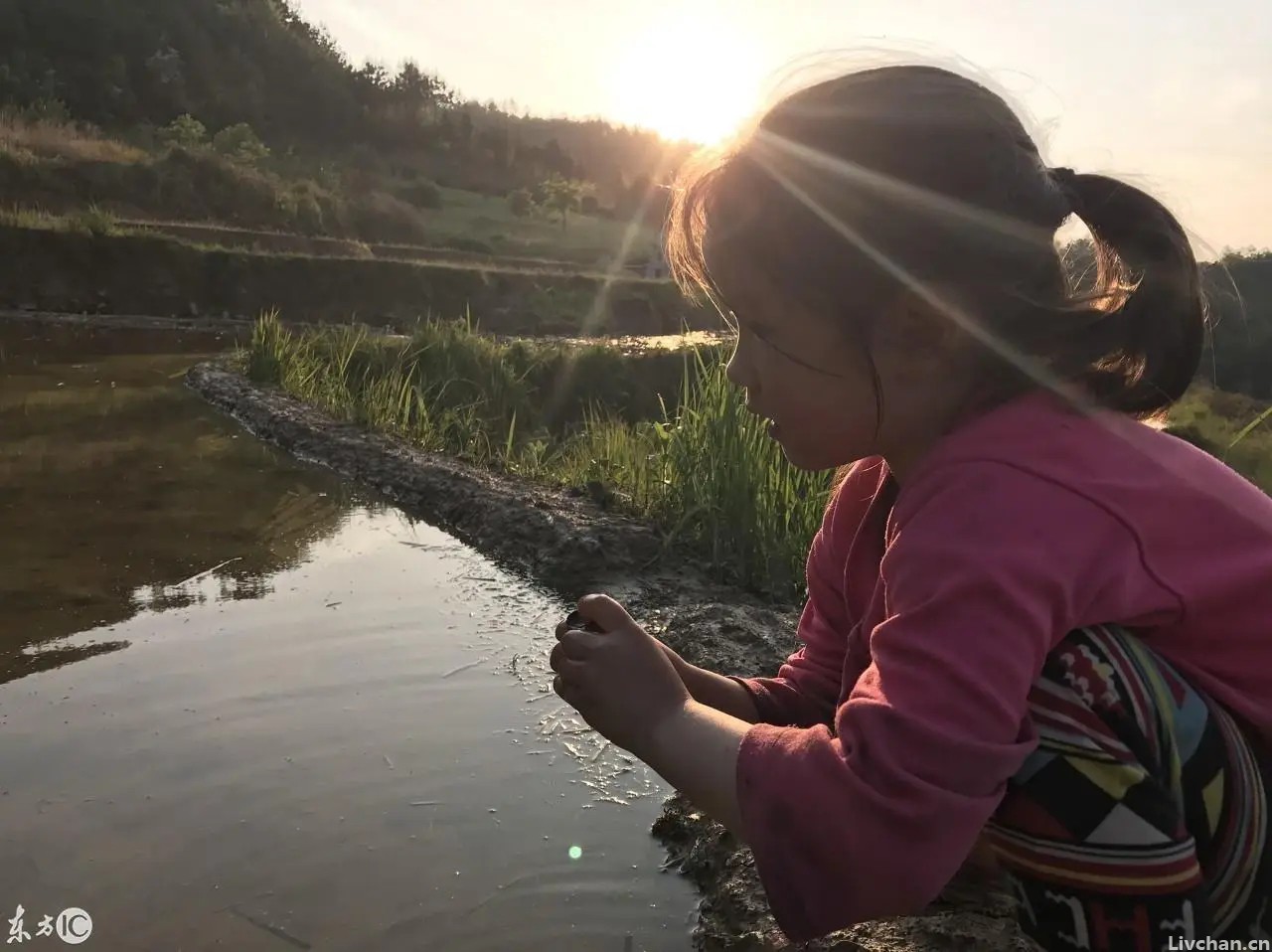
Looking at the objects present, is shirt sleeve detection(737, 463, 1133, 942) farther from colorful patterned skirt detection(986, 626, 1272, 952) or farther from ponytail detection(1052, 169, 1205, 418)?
ponytail detection(1052, 169, 1205, 418)

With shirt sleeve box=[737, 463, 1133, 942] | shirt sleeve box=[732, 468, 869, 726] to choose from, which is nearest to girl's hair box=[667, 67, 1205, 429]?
shirt sleeve box=[737, 463, 1133, 942]

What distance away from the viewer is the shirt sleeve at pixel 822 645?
1202mm

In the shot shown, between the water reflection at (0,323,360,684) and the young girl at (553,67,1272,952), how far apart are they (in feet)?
6.06

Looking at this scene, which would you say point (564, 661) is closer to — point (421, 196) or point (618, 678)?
point (618, 678)

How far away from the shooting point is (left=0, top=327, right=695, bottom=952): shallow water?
1.39 m

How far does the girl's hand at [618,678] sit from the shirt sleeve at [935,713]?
0.15 metres

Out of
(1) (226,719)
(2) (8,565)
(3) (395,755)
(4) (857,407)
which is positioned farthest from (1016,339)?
(2) (8,565)

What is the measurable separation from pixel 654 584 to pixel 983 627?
82.4 inches

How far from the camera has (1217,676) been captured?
89cm

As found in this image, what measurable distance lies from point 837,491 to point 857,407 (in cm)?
30

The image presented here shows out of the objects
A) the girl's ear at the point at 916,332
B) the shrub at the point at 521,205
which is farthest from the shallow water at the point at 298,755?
the shrub at the point at 521,205

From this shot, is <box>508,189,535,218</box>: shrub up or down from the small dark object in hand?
up

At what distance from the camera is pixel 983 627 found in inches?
29.6

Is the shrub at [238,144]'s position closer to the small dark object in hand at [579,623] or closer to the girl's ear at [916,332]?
the small dark object in hand at [579,623]
